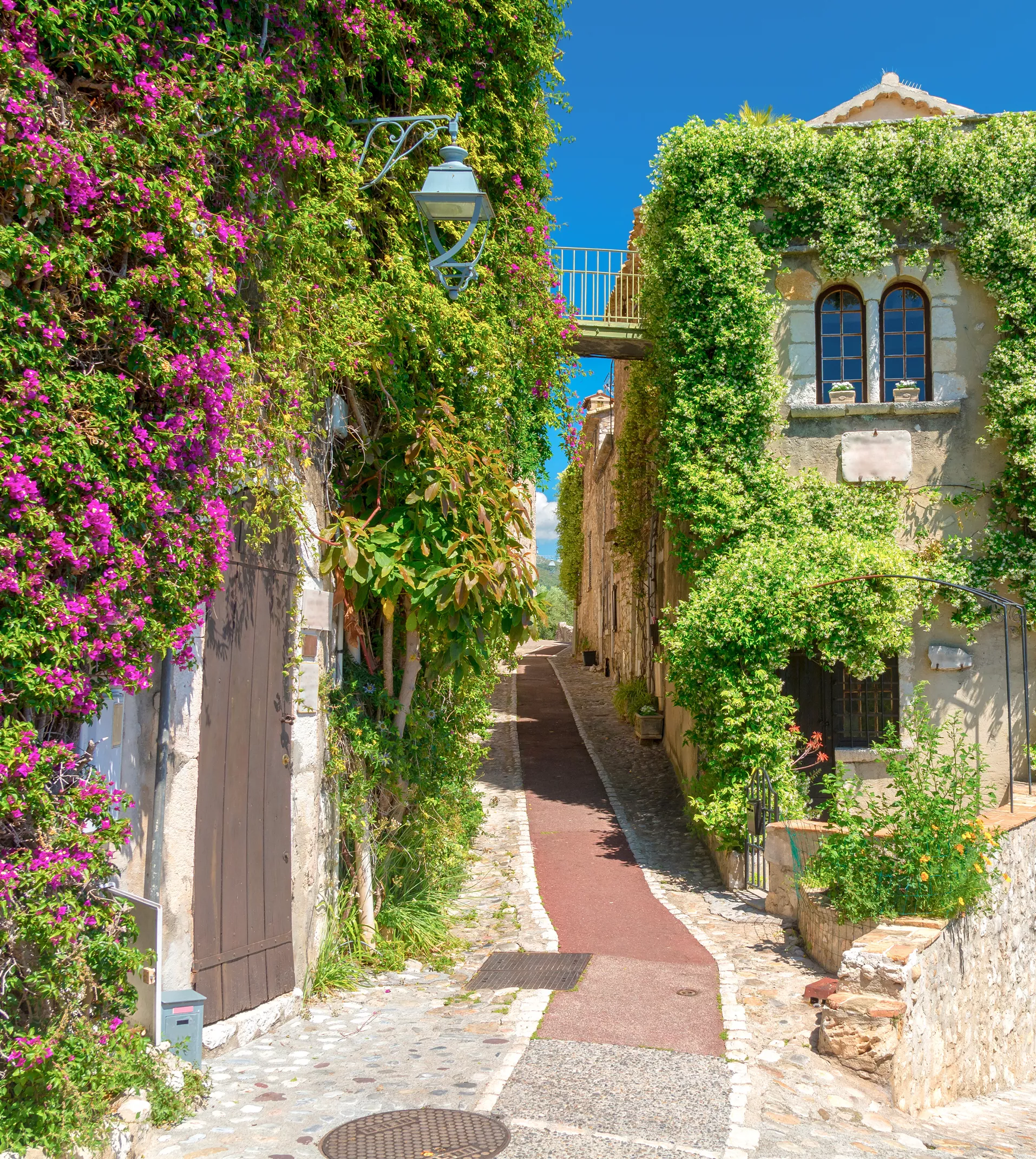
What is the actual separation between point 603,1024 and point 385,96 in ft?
20.7

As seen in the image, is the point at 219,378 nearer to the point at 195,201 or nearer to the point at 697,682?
the point at 195,201

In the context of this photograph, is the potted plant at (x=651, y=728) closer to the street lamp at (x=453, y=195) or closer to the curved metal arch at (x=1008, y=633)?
the curved metal arch at (x=1008, y=633)

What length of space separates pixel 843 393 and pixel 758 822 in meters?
5.09

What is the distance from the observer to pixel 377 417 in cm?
718

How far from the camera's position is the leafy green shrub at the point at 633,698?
16.3m

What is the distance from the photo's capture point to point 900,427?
11633 mm

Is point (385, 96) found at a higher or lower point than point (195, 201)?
higher

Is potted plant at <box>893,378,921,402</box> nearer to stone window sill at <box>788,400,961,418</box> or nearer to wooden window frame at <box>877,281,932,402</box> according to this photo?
stone window sill at <box>788,400,961,418</box>

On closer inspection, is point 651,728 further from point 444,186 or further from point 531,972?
point 444,186

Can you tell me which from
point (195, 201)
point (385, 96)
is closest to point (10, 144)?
point (195, 201)

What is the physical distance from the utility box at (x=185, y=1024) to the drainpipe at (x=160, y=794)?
46cm

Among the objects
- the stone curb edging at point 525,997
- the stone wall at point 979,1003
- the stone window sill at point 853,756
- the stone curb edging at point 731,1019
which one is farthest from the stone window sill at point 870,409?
the stone curb edging at point 525,997

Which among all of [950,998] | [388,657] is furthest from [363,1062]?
[950,998]

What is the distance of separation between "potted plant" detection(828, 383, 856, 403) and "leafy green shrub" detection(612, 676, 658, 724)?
610 centimetres
